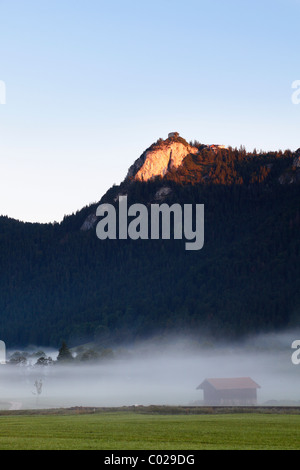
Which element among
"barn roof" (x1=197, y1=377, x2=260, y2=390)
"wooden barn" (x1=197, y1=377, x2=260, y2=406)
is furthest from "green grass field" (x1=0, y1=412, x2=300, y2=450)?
"barn roof" (x1=197, y1=377, x2=260, y2=390)

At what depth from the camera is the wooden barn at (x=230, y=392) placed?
526ft

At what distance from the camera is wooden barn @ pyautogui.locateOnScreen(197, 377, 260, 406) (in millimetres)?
160250

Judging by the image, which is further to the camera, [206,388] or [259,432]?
[206,388]

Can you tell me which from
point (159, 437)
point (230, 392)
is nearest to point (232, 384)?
point (230, 392)

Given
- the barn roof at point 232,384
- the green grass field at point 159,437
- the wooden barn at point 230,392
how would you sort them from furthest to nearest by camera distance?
the barn roof at point 232,384, the wooden barn at point 230,392, the green grass field at point 159,437

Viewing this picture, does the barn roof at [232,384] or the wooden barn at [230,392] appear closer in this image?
the wooden barn at [230,392]

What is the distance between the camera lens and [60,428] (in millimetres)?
67875

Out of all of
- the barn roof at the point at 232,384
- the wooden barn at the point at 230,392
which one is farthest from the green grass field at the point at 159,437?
the barn roof at the point at 232,384

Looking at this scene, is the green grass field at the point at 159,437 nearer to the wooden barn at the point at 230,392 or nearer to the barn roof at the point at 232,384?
the wooden barn at the point at 230,392

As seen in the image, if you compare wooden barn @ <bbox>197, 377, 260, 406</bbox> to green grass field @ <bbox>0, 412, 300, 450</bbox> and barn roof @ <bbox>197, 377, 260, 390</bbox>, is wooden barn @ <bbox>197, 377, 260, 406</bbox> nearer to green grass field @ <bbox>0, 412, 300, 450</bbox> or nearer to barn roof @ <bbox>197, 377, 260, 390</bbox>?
barn roof @ <bbox>197, 377, 260, 390</bbox>
